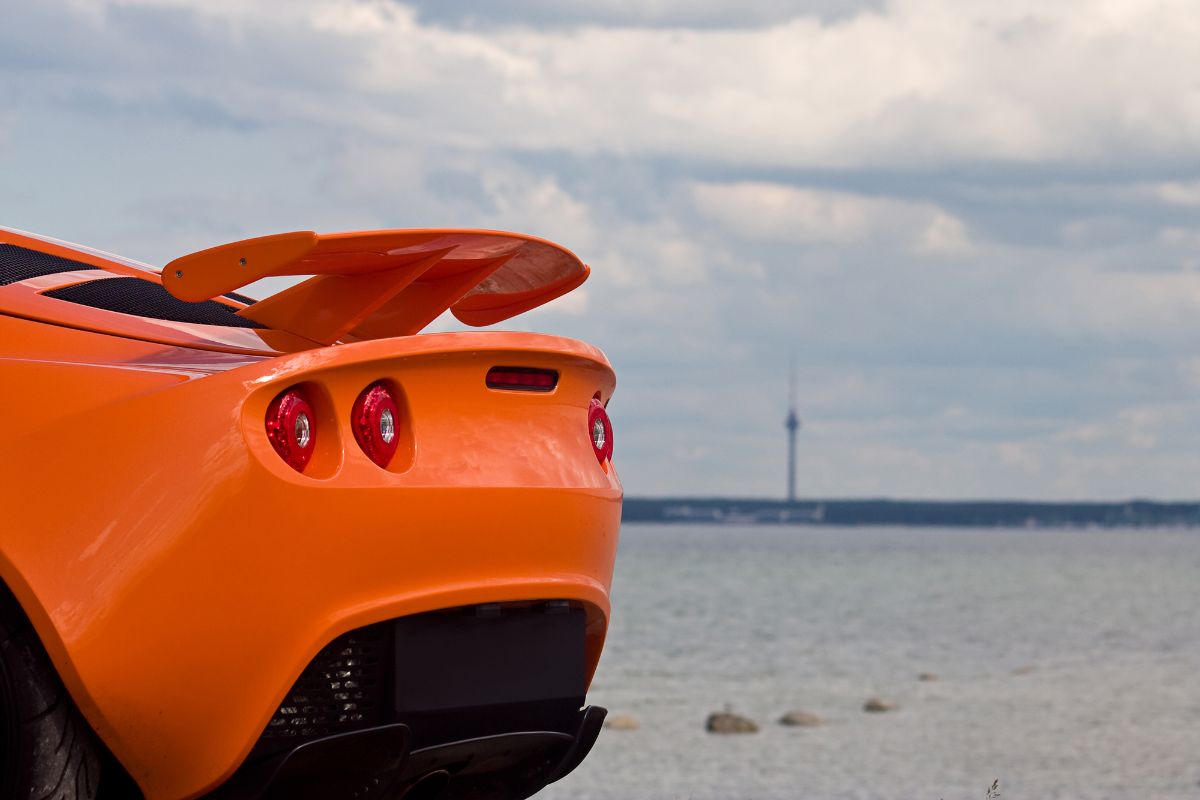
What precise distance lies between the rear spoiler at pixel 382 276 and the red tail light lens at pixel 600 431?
1.18ft

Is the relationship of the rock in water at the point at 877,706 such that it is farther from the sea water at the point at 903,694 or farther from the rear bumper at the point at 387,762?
the rear bumper at the point at 387,762

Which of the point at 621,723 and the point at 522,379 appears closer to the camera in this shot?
the point at 522,379

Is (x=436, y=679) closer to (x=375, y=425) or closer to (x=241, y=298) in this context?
(x=375, y=425)

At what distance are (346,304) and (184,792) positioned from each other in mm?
1085

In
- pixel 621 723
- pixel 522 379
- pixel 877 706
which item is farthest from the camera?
pixel 877 706

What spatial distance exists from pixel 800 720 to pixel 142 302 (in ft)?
88.5

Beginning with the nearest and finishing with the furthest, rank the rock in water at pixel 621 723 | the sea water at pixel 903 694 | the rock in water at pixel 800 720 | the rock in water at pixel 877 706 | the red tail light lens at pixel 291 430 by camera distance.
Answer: the red tail light lens at pixel 291 430, the sea water at pixel 903 694, the rock in water at pixel 621 723, the rock in water at pixel 800 720, the rock in water at pixel 877 706

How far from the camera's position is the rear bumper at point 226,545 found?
10.2ft

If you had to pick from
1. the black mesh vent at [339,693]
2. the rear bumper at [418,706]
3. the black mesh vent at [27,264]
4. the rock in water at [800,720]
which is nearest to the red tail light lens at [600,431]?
the rear bumper at [418,706]

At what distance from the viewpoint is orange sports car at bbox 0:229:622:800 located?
312 cm

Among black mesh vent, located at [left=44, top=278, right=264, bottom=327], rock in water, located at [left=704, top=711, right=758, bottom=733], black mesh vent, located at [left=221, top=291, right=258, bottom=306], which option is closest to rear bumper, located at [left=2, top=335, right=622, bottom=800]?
black mesh vent, located at [left=44, top=278, right=264, bottom=327]

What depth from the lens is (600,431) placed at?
13.1ft

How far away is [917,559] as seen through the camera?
5669 inches

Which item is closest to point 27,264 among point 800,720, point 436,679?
point 436,679
